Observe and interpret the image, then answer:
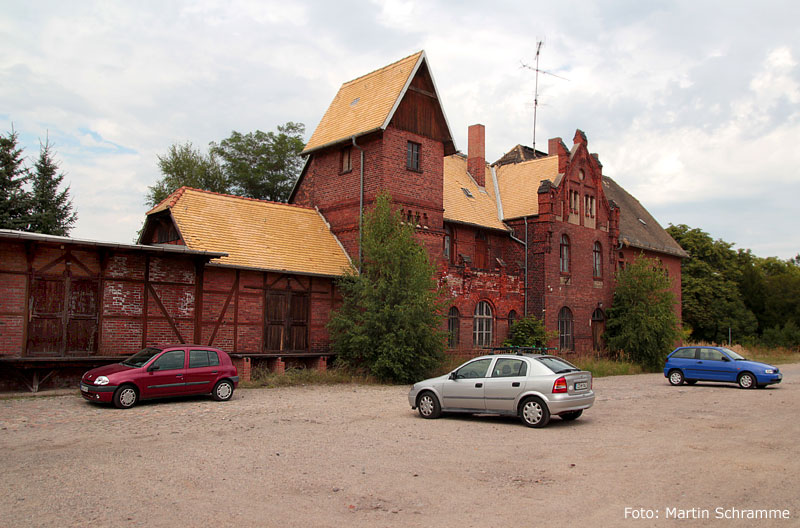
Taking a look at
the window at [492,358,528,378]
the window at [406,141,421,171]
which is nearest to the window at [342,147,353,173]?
the window at [406,141,421,171]

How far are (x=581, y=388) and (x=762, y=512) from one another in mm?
6109

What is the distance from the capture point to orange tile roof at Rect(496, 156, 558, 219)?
104 feet

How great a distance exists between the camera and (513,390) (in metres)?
12.7

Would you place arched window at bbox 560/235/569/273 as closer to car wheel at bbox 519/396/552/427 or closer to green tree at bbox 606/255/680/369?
green tree at bbox 606/255/680/369

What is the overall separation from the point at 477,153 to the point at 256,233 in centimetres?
1550

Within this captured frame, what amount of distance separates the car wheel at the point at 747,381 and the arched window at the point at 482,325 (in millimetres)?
10118

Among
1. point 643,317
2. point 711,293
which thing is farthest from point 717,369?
point 711,293

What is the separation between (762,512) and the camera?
6730mm

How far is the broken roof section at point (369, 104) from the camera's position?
24.9m

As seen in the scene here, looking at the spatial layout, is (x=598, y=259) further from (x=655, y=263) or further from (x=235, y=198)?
(x=235, y=198)

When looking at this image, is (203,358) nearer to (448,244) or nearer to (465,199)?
(448,244)

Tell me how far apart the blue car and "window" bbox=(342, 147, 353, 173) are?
14380 mm

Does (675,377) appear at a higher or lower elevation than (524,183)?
lower

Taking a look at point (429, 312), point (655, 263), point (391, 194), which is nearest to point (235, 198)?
point (391, 194)
